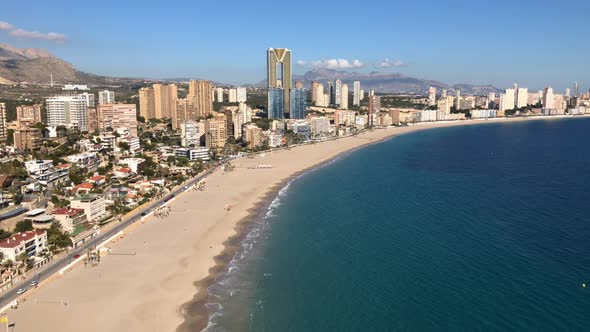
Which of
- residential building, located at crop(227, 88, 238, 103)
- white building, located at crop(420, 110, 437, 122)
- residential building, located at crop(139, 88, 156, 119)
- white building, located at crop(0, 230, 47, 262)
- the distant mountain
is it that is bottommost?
white building, located at crop(0, 230, 47, 262)

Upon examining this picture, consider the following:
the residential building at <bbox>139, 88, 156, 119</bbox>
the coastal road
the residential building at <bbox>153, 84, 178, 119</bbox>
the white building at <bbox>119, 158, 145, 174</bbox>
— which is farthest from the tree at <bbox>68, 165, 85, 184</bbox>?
the residential building at <bbox>139, 88, 156, 119</bbox>

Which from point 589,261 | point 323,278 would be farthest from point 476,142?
point 323,278

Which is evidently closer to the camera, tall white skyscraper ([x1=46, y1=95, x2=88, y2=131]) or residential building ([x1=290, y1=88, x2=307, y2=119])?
tall white skyscraper ([x1=46, y1=95, x2=88, y2=131])

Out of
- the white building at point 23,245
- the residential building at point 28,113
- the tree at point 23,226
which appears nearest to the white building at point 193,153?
the residential building at point 28,113

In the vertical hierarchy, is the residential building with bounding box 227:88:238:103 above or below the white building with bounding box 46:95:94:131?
above

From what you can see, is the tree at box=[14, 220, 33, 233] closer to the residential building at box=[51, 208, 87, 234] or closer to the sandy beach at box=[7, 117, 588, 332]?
the residential building at box=[51, 208, 87, 234]

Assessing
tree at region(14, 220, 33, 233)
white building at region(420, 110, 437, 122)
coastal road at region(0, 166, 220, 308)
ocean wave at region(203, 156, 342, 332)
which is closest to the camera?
ocean wave at region(203, 156, 342, 332)

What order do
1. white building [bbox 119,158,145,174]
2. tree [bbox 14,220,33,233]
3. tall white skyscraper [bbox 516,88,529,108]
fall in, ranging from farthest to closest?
1. tall white skyscraper [bbox 516,88,529,108]
2. white building [bbox 119,158,145,174]
3. tree [bbox 14,220,33,233]

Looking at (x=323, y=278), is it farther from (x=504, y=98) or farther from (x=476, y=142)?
(x=504, y=98)
